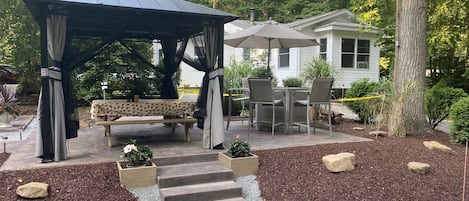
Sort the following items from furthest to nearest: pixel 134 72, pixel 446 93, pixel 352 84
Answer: pixel 352 84, pixel 134 72, pixel 446 93

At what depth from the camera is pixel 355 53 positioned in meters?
14.4

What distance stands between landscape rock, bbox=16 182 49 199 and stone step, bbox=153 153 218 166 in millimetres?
1259

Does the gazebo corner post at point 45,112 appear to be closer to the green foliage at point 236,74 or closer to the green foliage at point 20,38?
the green foliage at point 236,74

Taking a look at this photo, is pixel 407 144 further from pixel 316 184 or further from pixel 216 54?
pixel 216 54

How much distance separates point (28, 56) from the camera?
12.3 metres

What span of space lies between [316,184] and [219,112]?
1.71m

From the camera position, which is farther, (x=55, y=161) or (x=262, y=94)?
(x=262, y=94)

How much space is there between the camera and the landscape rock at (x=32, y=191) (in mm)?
3533

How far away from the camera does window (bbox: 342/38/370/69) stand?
14.2 metres

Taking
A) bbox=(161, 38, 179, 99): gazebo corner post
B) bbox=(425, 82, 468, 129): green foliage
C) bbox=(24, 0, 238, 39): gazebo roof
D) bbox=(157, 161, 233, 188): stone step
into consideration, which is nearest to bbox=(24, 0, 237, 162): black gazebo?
bbox=(24, 0, 238, 39): gazebo roof

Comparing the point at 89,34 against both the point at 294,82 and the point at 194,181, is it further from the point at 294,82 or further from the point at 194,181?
the point at 294,82

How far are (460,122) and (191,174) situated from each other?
434 centimetres

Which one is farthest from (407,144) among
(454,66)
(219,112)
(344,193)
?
(454,66)

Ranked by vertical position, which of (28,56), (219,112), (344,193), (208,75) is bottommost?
(344,193)
